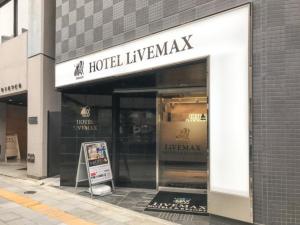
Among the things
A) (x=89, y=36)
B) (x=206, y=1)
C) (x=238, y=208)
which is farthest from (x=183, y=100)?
(x=238, y=208)

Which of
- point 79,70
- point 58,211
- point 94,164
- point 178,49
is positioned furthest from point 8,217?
point 178,49

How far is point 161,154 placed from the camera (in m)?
10.3

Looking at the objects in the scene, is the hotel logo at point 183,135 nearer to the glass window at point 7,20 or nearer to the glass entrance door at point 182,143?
the glass entrance door at point 182,143

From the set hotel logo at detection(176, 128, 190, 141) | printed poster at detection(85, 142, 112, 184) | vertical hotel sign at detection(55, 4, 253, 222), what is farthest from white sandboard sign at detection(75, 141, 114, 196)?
vertical hotel sign at detection(55, 4, 253, 222)

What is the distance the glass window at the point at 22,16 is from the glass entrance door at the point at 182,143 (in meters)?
6.89

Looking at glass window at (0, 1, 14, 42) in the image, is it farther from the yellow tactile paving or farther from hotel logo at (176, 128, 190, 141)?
hotel logo at (176, 128, 190, 141)

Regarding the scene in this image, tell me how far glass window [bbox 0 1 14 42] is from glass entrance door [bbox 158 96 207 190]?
8.34 metres

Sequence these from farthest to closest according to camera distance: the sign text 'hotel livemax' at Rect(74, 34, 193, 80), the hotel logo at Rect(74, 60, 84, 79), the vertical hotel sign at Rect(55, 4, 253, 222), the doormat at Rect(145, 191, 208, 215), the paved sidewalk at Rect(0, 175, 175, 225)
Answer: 1. the hotel logo at Rect(74, 60, 84, 79)
2. the doormat at Rect(145, 191, 208, 215)
3. the paved sidewalk at Rect(0, 175, 175, 225)
4. the sign text 'hotel livemax' at Rect(74, 34, 193, 80)
5. the vertical hotel sign at Rect(55, 4, 253, 222)

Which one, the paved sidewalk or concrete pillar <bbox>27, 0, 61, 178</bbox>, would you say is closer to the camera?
the paved sidewalk

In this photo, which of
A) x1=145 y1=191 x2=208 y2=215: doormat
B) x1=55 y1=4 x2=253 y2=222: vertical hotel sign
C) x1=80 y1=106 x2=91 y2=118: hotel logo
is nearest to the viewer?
x1=55 y1=4 x2=253 y2=222: vertical hotel sign

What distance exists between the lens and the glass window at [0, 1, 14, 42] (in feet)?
49.1

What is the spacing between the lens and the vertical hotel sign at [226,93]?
614 centimetres

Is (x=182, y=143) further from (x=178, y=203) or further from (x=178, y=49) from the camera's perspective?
(x=178, y=49)

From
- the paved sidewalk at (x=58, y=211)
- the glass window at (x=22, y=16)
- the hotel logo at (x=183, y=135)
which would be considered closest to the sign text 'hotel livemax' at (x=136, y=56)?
the hotel logo at (x=183, y=135)
